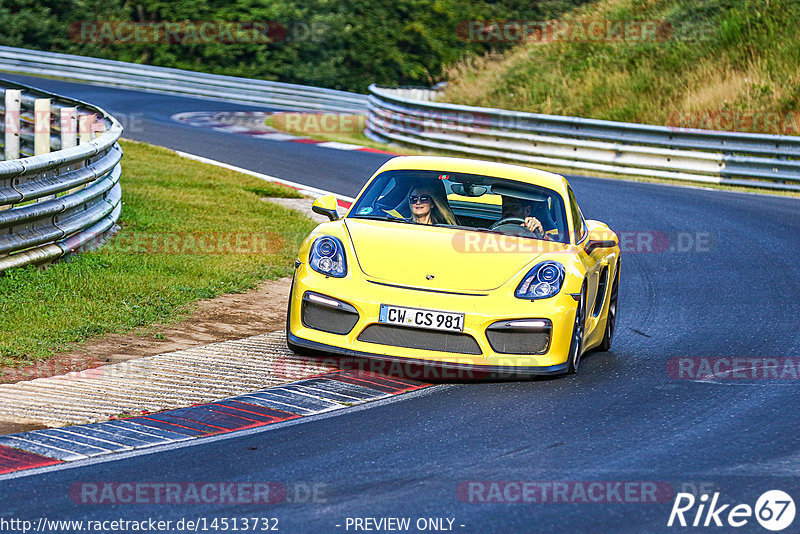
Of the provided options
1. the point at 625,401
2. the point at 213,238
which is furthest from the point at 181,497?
the point at 213,238

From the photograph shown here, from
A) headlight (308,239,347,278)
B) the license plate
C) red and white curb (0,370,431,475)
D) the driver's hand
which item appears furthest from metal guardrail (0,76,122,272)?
the driver's hand

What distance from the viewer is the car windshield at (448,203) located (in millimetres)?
8375

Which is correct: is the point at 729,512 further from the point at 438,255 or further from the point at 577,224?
the point at 577,224

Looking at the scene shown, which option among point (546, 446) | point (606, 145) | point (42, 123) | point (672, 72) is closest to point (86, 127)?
point (42, 123)

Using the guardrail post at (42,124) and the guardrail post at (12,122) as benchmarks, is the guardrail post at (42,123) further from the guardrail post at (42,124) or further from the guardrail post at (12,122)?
the guardrail post at (12,122)

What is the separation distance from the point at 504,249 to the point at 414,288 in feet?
2.81

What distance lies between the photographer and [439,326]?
7.21 metres

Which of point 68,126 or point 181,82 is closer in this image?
point 68,126

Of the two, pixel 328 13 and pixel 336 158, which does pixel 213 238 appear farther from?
pixel 328 13

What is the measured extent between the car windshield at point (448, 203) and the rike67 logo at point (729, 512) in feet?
11.0

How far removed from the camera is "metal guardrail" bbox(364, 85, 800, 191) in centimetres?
2083

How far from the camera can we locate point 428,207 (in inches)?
335

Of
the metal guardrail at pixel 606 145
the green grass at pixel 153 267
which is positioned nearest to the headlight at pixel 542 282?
the green grass at pixel 153 267

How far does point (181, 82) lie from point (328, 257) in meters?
28.7
